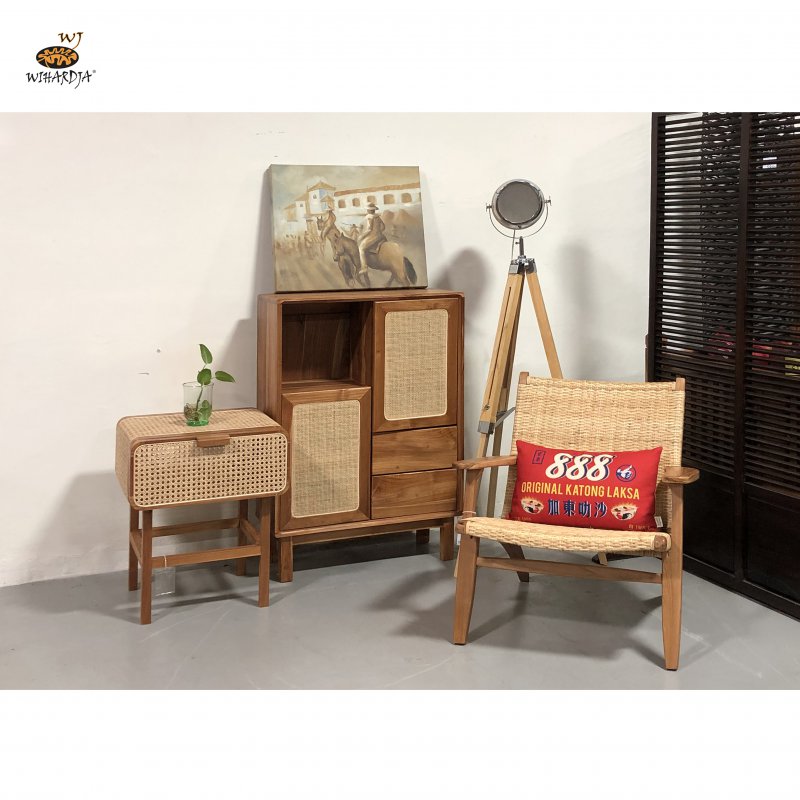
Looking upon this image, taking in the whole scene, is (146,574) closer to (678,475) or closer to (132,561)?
(132,561)

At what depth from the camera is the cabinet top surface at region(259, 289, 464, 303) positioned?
404 centimetres

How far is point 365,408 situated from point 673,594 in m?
1.56

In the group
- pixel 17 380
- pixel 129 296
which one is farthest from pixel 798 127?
pixel 17 380

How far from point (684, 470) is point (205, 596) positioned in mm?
1992

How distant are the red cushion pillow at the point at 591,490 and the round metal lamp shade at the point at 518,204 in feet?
3.62

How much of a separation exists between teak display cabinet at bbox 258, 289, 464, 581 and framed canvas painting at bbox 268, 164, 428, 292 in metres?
0.10

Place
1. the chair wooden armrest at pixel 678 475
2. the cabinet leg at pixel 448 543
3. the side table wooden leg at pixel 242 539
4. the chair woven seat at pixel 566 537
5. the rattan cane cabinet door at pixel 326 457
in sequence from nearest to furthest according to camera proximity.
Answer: the chair woven seat at pixel 566 537, the chair wooden armrest at pixel 678 475, the rattan cane cabinet door at pixel 326 457, the side table wooden leg at pixel 242 539, the cabinet leg at pixel 448 543

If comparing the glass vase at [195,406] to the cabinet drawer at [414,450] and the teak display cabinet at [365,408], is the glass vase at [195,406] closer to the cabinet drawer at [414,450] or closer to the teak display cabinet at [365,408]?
the teak display cabinet at [365,408]

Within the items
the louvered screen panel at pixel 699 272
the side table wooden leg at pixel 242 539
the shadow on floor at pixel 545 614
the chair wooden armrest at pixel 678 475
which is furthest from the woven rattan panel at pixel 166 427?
the louvered screen panel at pixel 699 272

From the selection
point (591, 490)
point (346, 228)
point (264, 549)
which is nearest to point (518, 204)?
point (346, 228)

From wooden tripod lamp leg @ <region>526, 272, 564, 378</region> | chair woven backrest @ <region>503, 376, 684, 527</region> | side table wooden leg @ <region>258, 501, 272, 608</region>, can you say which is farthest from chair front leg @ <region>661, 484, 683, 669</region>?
side table wooden leg @ <region>258, 501, 272, 608</region>

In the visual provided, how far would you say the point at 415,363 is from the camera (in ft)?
14.0

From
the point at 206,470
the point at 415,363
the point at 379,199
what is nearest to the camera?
the point at 206,470

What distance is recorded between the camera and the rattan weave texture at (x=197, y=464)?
362cm
